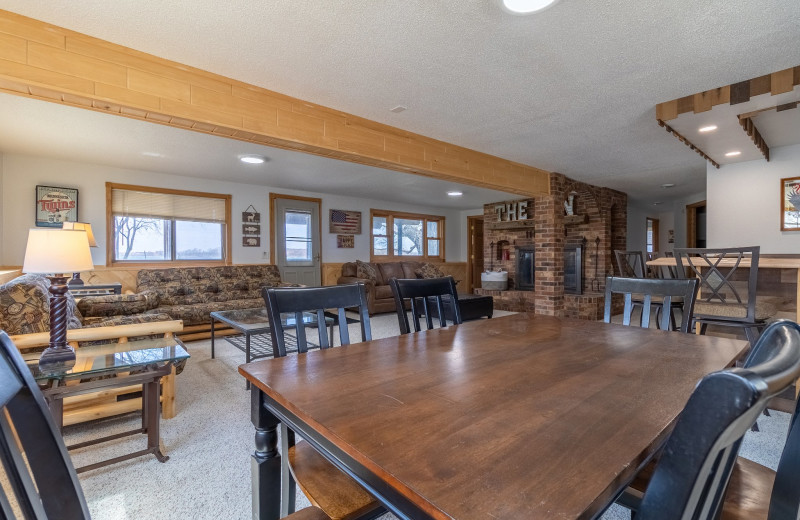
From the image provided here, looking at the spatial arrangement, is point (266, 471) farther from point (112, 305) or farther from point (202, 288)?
point (202, 288)

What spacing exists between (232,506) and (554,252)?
15.2 feet

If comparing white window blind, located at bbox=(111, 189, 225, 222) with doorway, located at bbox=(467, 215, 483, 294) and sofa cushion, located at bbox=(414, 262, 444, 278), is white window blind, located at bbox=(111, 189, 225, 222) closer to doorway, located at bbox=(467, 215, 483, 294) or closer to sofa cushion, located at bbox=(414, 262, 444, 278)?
sofa cushion, located at bbox=(414, 262, 444, 278)

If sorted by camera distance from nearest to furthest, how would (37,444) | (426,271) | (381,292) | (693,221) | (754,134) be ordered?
(37,444) → (754,134) → (381,292) → (426,271) → (693,221)

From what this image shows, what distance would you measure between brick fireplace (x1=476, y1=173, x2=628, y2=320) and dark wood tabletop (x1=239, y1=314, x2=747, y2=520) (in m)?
3.91

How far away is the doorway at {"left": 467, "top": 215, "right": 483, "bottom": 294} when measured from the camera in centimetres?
923

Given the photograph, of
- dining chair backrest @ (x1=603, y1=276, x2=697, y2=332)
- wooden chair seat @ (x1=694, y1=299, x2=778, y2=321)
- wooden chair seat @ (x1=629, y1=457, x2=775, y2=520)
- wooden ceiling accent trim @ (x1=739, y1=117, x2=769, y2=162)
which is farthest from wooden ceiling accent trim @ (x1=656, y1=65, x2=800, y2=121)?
wooden chair seat @ (x1=629, y1=457, x2=775, y2=520)

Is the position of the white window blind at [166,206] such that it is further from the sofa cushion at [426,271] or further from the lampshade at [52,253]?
the lampshade at [52,253]

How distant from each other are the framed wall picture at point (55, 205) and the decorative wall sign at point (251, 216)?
2.04 metres

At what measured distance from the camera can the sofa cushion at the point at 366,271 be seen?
655cm

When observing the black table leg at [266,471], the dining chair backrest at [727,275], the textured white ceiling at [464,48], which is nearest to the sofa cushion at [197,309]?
the textured white ceiling at [464,48]

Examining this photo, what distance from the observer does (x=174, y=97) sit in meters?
2.25

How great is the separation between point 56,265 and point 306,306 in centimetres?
143

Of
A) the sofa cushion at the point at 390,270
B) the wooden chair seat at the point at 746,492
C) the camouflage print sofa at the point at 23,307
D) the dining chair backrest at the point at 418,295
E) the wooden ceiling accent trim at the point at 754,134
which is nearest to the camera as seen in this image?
the wooden chair seat at the point at 746,492

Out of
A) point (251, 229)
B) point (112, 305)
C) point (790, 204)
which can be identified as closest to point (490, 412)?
point (112, 305)
